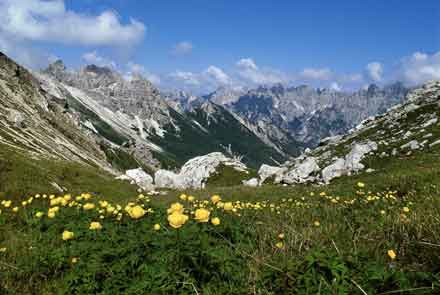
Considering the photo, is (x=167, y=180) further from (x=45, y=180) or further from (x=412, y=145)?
(x=412, y=145)

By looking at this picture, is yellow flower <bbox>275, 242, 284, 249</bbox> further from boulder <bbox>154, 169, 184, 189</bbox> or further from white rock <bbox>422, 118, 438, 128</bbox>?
boulder <bbox>154, 169, 184, 189</bbox>

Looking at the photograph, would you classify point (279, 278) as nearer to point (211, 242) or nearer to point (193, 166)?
point (211, 242)

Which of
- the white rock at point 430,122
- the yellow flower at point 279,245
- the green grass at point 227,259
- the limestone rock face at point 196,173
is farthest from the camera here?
the limestone rock face at point 196,173

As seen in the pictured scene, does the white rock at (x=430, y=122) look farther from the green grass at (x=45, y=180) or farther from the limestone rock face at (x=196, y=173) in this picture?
the green grass at (x=45, y=180)

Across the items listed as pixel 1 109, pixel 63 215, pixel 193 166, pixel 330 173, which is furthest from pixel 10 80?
pixel 63 215

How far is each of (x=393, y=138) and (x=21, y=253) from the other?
5195 centimetres

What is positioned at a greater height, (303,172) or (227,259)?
(227,259)

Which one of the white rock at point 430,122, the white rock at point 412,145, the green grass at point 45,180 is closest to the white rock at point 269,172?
the white rock at point 412,145

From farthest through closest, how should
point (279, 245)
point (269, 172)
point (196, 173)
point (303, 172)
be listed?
point (196, 173) < point (269, 172) < point (303, 172) < point (279, 245)

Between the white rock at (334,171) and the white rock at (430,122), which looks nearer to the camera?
the white rock at (334,171)

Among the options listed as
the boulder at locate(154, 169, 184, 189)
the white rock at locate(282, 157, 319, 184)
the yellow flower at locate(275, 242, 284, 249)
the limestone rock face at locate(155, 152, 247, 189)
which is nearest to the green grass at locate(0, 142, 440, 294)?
the yellow flower at locate(275, 242, 284, 249)

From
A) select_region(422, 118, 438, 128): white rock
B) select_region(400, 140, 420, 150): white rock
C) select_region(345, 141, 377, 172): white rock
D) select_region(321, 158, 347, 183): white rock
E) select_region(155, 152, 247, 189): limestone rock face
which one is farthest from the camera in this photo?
select_region(155, 152, 247, 189): limestone rock face

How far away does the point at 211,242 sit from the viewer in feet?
17.5

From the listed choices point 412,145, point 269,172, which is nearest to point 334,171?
point 412,145
